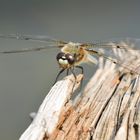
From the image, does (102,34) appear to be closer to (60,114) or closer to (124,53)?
(124,53)

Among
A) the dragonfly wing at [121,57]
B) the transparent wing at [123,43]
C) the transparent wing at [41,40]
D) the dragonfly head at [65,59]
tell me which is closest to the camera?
the dragonfly head at [65,59]

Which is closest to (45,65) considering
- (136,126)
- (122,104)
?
(122,104)

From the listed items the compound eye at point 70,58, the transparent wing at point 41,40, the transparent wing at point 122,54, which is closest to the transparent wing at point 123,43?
the transparent wing at point 122,54

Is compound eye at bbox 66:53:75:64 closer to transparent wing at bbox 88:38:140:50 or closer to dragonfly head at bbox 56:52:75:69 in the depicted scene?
dragonfly head at bbox 56:52:75:69

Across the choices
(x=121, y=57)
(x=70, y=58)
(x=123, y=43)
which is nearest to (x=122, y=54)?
(x=121, y=57)

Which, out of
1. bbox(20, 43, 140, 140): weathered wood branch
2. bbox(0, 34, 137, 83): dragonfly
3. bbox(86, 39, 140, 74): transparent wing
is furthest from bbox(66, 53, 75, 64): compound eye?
bbox(86, 39, 140, 74): transparent wing

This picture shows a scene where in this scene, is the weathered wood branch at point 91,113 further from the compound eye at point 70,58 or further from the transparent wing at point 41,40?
the transparent wing at point 41,40
